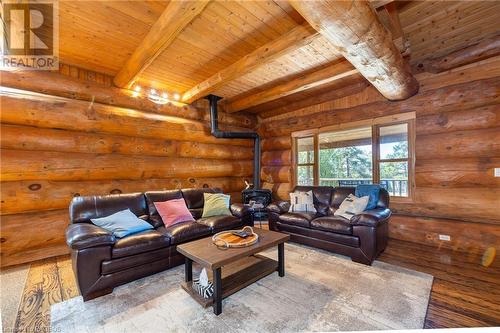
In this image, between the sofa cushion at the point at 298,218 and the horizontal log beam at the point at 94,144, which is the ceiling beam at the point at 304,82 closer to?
the horizontal log beam at the point at 94,144

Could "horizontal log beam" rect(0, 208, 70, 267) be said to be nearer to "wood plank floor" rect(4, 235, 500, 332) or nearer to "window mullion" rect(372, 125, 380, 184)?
"wood plank floor" rect(4, 235, 500, 332)

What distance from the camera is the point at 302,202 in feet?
13.4

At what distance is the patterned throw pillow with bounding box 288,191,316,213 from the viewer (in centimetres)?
403

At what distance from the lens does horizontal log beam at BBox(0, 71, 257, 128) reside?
325 cm

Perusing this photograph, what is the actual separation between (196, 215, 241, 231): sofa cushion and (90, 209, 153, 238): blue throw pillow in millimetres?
853

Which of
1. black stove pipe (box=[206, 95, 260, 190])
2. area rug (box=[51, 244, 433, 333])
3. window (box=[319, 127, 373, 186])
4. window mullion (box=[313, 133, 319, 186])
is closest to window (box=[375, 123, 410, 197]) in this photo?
window (box=[319, 127, 373, 186])

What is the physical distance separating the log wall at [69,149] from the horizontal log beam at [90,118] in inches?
0.4

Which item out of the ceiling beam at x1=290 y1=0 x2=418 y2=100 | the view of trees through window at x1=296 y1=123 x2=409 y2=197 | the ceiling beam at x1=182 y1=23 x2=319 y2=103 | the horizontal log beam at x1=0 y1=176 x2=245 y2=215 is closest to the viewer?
the ceiling beam at x1=290 y1=0 x2=418 y2=100

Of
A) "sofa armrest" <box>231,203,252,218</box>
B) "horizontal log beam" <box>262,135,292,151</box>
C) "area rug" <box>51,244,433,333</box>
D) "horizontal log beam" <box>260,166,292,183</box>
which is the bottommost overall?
"area rug" <box>51,244,433,333</box>

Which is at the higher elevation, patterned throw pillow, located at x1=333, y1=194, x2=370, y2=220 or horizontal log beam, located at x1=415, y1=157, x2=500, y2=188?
horizontal log beam, located at x1=415, y1=157, x2=500, y2=188

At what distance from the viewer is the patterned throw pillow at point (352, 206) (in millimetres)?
3424

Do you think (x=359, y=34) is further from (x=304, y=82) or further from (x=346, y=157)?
(x=346, y=157)

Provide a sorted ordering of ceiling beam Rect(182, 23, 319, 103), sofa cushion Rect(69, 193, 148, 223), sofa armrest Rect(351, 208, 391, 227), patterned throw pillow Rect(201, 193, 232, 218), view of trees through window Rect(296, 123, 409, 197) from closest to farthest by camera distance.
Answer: ceiling beam Rect(182, 23, 319, 103) → sofa cushion Rect(69, 193, 148, 223) → sofa armrest Rect(351, 208, 391, 227) → patterned throw pillow Rect(201, 193, 232, 218) → view of trees through window Rect(296, 123, 409, 197)

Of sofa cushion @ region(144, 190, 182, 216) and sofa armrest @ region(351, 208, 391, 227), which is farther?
sofa cushion @ region(144, 190, 182, 216)
